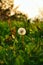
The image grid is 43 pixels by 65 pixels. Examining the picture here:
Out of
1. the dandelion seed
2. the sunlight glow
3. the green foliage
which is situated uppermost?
the sunlight glow

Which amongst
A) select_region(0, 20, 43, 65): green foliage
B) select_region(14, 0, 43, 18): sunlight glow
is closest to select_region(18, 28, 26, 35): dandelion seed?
select_region(0, 20, 43, 65): green foliage

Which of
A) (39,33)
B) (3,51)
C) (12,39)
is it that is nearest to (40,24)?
(39,33)

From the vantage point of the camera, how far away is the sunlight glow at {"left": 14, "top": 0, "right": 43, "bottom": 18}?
406 cm

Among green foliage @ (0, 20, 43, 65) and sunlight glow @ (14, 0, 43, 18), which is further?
sunlight glow @ (14, 0, 43, 18)

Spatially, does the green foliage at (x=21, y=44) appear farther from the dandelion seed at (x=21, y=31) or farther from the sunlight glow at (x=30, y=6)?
the sunlight glow at (x=30, y=6)

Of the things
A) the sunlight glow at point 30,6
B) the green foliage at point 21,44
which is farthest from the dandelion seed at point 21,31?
the sunlight glow at point 30,6

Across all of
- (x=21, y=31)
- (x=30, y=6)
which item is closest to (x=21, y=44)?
(x=21, y=31)

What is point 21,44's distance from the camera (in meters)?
3.56

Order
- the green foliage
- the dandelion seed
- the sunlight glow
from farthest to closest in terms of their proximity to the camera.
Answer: the sunlight glow, the dandelion seed, the green foliage

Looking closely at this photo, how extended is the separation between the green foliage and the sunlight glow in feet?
0.62

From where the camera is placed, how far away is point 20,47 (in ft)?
11.5

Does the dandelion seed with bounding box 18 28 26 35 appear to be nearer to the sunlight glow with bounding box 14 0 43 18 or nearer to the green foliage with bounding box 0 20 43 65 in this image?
the green foliage with bounding box 0 20 43 65

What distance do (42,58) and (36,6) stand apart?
0.98m

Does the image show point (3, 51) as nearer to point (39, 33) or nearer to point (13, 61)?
point (13, 61)
